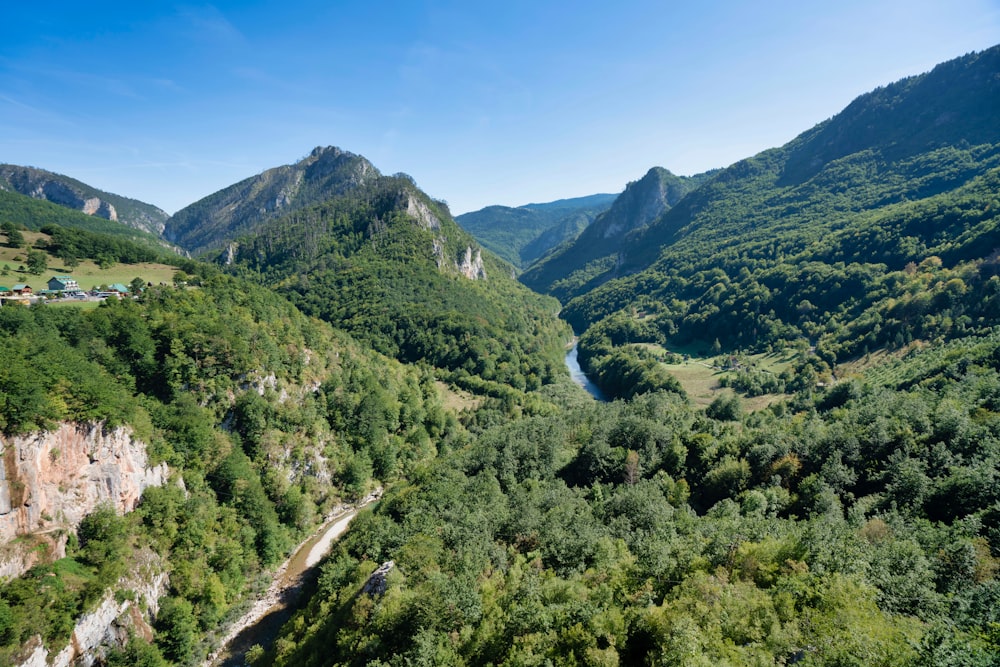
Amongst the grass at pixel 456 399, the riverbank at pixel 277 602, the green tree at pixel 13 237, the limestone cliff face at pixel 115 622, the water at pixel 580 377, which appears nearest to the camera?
the limestone cliff face at pixel 115 622

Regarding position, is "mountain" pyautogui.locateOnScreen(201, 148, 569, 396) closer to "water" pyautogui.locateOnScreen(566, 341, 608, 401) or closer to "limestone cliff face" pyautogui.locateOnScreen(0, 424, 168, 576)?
"water" pyautogui.locateOnScreen(566, 341, 608, 401)

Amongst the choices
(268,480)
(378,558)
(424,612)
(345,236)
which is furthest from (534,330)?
(424,612)

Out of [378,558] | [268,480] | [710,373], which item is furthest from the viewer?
[710,373]

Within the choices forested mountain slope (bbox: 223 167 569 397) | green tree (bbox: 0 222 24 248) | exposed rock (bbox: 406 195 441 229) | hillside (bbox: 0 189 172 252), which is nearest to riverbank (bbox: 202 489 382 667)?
forested mountain slope (bbox: 223 167 569 397)

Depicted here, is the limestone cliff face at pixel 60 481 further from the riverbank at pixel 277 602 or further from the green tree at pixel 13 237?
the green tree at pixel 13 237

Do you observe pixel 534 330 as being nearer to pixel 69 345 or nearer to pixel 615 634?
pixel 69 345

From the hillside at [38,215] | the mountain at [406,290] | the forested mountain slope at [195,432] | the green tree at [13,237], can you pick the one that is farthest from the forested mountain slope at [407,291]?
the green tree at [13,237]
